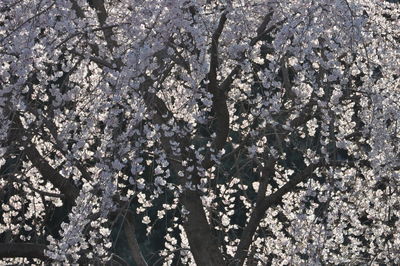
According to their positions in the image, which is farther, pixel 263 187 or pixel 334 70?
pixel 263 187

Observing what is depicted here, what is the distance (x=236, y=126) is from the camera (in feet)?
20.3

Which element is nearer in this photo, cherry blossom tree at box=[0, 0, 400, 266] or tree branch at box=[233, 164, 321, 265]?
cherry blossom tree at box=[0, 0, 400, 266]

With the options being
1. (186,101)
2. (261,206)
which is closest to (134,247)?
(261,206)

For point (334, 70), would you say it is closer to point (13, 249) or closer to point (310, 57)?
point (310, 57)

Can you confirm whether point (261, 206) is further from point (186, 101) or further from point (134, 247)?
point (134, 247)

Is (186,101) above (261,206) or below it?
above

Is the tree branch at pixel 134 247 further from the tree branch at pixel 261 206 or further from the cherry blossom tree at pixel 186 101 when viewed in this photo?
the tree branch at pixel 261 206

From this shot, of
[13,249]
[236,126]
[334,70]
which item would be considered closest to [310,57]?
[334,70]

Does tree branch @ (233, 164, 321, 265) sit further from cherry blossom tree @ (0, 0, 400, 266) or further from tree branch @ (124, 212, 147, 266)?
tree branch @ (124, 212, 147, 266)

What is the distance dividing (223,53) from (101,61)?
2.66 feet

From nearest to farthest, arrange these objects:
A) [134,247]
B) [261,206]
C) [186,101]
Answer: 1. [186,101]
2. [261,206]
3. [134,247]

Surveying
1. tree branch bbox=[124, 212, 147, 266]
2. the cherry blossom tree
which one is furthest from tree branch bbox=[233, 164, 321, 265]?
tree branch bbox=[124, 212, 147, 266]

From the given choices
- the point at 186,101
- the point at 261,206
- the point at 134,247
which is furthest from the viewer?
the point at 134,247

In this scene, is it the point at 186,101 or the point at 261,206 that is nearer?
the point at 186,101
